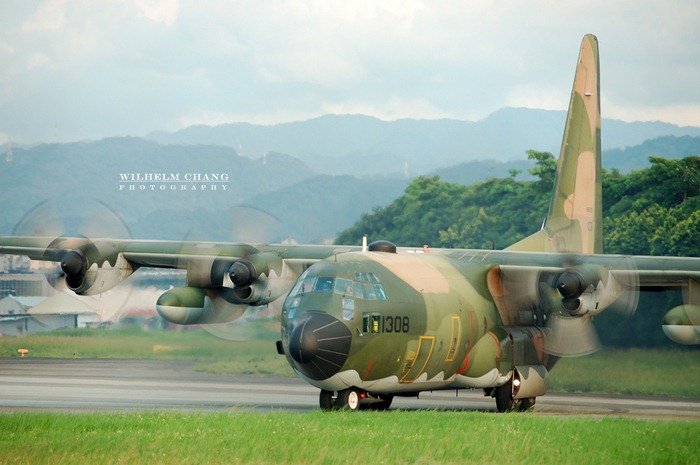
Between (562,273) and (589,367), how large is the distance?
33.3 ft

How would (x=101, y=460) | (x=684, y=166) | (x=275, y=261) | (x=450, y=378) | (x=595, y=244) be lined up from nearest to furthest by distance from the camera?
(x=101, y=460) → (x=450, y=378) → (x=275, y=261) → (x=595, y=244) → (x=684, y=166)

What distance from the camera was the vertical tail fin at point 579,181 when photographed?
28703 millimetres

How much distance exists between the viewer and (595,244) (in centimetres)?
2927

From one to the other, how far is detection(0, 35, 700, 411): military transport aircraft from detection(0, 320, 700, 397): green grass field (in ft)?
9.73

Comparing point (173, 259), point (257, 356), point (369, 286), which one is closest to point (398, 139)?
point (257, 356)

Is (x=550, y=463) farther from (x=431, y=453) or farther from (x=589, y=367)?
(x=589, y=367)

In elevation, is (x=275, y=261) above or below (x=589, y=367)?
above

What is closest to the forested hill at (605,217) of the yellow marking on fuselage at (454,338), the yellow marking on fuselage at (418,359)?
the yellow marking on fuselage at (454,338)

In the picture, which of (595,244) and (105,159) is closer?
(595,244)

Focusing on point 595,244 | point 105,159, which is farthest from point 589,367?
point 105,159

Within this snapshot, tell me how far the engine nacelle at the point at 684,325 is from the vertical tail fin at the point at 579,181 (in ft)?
16.6

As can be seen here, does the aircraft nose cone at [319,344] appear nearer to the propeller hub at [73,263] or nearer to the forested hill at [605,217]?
the propeller hub at [73,263]

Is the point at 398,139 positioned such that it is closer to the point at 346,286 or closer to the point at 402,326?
the point at 402,326

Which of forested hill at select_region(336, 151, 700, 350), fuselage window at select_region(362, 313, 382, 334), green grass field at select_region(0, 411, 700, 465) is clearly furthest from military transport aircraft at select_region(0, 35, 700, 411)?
forested hill at select_region(336, 151, 700, 350)
